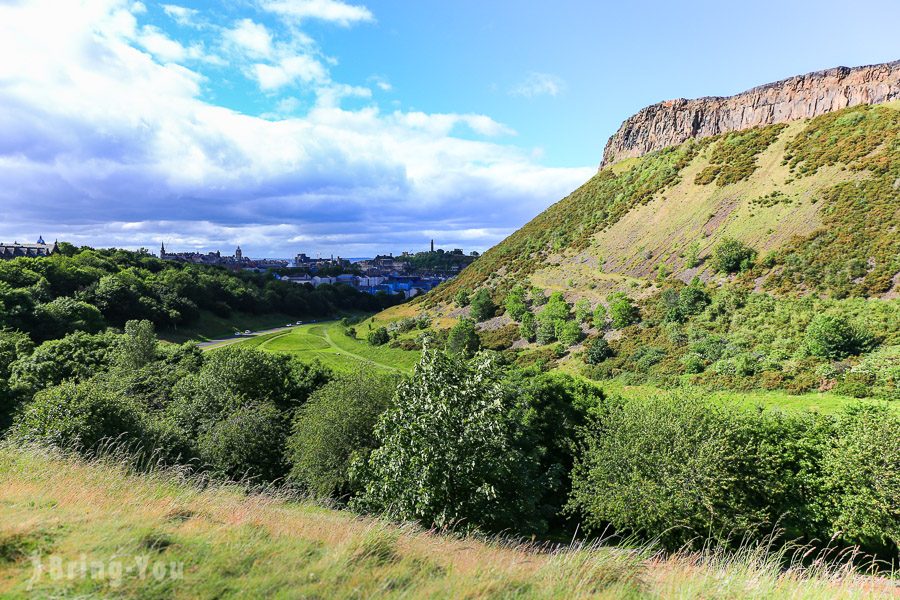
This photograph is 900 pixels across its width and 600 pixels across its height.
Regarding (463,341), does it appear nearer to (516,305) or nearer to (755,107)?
(516,305)

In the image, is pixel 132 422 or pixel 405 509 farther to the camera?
pixel 132 422

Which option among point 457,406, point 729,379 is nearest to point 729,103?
point 729,379

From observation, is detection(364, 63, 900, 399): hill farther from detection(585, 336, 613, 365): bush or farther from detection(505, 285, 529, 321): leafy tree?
detection(505, 285, 529, 321): leafy tree

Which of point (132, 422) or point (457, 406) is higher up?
point (457, 406)

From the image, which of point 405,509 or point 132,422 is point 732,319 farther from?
point 132,422

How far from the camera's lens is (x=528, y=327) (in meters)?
55.8

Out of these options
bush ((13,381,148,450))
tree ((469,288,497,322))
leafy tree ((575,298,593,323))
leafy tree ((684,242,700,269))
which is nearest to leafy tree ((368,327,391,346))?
tree ((469,288,497,322))

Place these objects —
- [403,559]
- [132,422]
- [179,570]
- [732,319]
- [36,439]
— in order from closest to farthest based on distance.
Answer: [179,570] → [403,559] → [36,439] → [132,422] → [732,319]

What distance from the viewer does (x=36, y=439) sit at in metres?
14.7

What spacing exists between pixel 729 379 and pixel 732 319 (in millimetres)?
13536

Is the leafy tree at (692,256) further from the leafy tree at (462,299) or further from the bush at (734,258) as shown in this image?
the leafy tree at (462,299)

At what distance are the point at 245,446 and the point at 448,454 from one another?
13.8 m

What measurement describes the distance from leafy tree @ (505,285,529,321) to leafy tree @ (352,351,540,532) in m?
47.1

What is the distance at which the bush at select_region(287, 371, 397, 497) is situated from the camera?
19.8 metres
